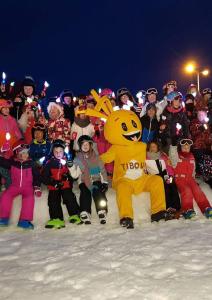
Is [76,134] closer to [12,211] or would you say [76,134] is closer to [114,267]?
[12,211]

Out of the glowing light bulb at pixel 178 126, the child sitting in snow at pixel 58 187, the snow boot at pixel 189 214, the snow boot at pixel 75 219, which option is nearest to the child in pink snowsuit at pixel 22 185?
the child sitting in snow at pixel 58 187

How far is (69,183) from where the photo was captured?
7.11 m

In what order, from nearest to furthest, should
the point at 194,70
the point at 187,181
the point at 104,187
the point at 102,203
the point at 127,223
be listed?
the point at 127,223, the point at 102,203, the point at 104,187, the point at 187,181, the point at 194,70

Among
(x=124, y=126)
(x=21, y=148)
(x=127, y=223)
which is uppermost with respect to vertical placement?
(x=124, y=126)

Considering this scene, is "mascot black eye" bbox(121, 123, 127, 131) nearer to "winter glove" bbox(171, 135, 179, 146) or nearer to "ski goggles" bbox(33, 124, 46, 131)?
"winter glove" bbox(171, 135, 179, 146)

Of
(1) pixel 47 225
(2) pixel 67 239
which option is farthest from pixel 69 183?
(2) pixel 67 239

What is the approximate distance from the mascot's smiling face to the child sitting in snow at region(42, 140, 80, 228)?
3.17ft

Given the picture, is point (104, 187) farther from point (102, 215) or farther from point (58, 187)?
point (58, 187)

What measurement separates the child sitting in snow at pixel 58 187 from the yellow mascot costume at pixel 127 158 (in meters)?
0.79

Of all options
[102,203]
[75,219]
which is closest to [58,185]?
[75,219]

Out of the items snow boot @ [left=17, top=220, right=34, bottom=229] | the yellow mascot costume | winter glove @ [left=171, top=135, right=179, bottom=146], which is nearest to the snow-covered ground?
snow boot @ [left=17, top=220, right=34, bottom=229]

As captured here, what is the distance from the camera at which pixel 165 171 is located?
734 centimetres

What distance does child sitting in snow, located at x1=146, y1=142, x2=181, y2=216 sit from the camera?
276 inches

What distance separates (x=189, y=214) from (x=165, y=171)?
105cm
